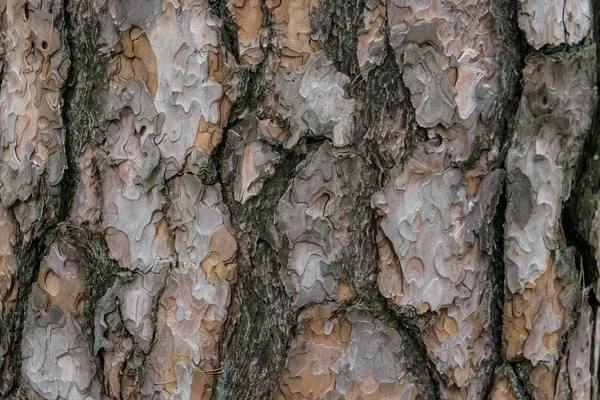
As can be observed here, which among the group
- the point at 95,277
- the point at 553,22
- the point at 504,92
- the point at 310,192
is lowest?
the point at 95,277

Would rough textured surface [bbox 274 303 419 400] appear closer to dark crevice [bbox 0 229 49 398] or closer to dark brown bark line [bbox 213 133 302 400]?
dark brown bark line [bbox 213 133 302 400]

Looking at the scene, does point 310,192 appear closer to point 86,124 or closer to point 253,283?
point 253,283

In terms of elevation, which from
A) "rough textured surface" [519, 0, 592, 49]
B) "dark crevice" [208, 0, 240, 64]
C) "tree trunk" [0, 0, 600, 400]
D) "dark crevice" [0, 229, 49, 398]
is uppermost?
"rough textured surface" [519, 0, 592, 49]

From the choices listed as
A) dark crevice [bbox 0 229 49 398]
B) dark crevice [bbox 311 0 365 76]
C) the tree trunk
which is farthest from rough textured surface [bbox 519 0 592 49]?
dark crevice [bbox 0 229 49 398]

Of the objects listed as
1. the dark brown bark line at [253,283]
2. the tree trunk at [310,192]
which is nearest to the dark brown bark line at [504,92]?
the tree trunk at [310,192]

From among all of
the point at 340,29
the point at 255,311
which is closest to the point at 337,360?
the point at 255,311

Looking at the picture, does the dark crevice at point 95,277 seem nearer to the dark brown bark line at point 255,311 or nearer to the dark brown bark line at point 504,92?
the dark brown bark line at point 255,311

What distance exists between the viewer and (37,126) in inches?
42.1

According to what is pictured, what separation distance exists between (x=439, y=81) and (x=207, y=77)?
35cm

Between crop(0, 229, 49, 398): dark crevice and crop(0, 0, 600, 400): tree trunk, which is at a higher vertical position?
crop(0, 0, 600, 400): tree trunk

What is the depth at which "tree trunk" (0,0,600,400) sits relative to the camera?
99 cm

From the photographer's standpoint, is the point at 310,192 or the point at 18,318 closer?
the point at 310,192

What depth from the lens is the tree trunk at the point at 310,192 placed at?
3.25 feet

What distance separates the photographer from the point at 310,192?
0.99 metres
